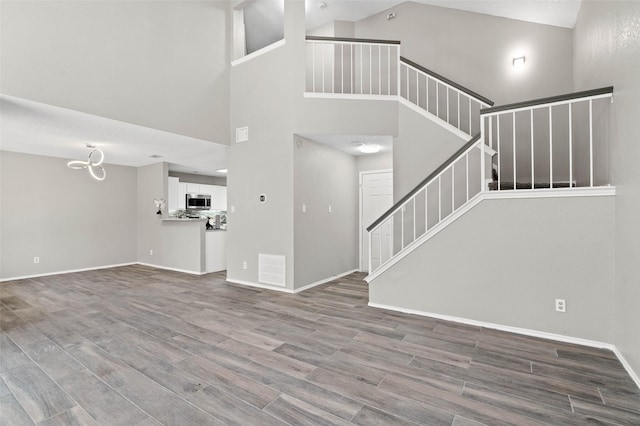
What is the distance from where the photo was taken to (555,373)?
7.31ft

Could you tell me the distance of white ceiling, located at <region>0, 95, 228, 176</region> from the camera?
3.65m

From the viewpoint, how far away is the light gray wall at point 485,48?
4465 mm

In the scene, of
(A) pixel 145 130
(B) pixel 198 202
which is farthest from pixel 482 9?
(B) pixel 198 202

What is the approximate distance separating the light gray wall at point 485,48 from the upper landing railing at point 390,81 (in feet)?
1.30

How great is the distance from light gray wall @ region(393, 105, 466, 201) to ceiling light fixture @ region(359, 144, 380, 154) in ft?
2.66

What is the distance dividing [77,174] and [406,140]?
7.01m

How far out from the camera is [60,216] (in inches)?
248

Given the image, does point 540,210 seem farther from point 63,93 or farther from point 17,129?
point 17,129

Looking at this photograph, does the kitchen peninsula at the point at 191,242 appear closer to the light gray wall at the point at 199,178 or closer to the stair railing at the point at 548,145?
the light gray wall at the point at 199,178

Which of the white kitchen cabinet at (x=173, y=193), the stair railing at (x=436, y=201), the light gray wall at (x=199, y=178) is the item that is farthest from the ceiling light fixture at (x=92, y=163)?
the stair railing at (x=436, y=201)

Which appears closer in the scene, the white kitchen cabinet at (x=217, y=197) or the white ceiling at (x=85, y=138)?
the white ceiling at (x=85, y=138)

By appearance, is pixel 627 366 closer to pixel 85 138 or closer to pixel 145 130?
pixel 145 130

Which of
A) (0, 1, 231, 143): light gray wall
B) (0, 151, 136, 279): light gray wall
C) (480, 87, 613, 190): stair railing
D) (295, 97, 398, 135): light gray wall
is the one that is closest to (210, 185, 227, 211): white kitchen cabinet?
(0, 151, 136, 279): light gray wall

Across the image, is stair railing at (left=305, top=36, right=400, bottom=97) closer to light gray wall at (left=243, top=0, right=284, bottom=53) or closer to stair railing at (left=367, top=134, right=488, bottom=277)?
light gray wall at (left=243, top=0, right=284, bottom=53)
